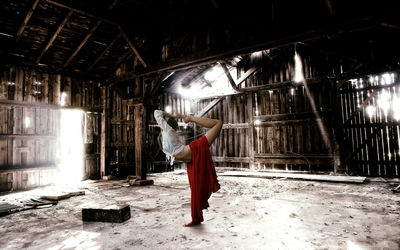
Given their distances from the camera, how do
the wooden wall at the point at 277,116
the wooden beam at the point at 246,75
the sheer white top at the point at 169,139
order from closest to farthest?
the sheer white top at the point at 169,139 < the wooden wall at the point at 277,116 < the wooden beam at the point at 246,75

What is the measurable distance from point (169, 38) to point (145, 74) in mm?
1547

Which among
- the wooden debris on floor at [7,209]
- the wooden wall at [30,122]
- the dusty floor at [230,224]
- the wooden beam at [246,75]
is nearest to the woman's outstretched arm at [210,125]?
the dusty floor at [230,224]

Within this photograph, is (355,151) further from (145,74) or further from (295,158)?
(145,74)

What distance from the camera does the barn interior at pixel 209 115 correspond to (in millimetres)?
4012

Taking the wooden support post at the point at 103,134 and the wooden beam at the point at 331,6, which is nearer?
the wooden beam at the point at 331,6

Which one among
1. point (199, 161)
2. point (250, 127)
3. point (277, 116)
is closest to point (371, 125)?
point (277, 116)

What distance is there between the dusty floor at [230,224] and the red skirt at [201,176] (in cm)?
47

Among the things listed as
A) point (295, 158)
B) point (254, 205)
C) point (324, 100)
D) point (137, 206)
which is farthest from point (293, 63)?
point (137, 206)

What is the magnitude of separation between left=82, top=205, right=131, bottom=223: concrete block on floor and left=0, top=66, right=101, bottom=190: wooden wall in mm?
5284

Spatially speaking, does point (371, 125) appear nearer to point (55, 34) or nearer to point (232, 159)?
point (232, 159)

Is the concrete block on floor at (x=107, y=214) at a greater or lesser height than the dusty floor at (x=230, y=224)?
greater

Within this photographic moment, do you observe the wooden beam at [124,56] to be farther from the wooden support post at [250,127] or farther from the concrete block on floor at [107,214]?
the concrete block on floor at [107,214]

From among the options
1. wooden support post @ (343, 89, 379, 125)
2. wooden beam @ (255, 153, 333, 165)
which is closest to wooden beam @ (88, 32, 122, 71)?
wooden beam @ (255, 153, 333, 165)

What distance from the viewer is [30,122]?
27.0 feet
